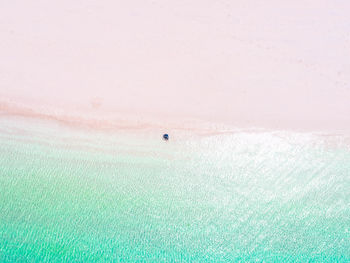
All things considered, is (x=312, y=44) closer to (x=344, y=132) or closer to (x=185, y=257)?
(x=344, y=132)

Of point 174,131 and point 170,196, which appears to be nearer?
point 170,196

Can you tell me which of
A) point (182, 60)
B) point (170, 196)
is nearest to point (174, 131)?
point (170, 196)

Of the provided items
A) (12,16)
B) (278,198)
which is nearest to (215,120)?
(278,198)

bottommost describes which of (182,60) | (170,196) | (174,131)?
(170,196)

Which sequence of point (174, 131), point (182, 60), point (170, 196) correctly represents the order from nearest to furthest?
point (170, 196)
point (174, 131)
point (182, 60)

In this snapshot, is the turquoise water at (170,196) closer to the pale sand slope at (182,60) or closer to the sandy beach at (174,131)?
the sandy beach at (174,131)

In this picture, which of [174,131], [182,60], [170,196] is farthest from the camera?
[182,60]

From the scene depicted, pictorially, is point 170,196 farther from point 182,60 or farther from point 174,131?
point 182,60
